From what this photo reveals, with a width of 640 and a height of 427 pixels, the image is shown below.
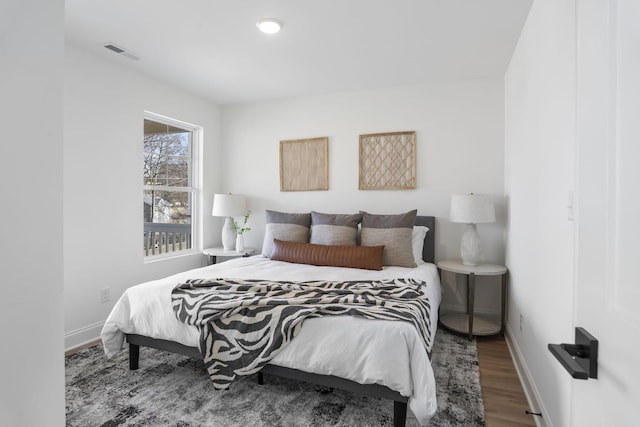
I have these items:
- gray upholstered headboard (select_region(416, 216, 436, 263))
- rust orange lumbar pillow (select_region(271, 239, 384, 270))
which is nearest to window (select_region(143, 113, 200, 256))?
rust orange lumbar pillow (select_region(271, 239, 384, 270))

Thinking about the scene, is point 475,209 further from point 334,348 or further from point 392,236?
point 334,348

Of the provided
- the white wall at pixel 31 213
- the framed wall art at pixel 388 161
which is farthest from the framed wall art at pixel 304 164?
the white wall at pixel 31 213

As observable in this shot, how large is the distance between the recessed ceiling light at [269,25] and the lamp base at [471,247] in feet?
8.23

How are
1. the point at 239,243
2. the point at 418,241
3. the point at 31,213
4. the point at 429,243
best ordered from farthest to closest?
1. the point at 239,243
2. the point at 429,243
3. the point at 418,241
4. the point at 31,213

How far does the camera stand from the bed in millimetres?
1632

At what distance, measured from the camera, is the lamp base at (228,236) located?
418 cm

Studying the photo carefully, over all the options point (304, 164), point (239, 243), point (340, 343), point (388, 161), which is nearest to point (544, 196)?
point (340, 343)

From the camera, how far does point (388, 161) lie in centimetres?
380

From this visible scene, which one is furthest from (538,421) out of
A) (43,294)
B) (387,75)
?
(387,75)

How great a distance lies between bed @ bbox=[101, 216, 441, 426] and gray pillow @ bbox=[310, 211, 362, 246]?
1.11 meters

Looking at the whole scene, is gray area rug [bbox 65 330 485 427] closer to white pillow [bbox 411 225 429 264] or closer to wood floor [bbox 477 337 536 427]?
wood floor [bbox 477 337 536 427]

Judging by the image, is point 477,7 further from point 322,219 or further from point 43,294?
point 43,294

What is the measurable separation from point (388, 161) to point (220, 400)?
2.87 metres

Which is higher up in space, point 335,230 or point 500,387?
point 335,230
